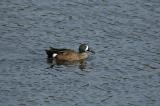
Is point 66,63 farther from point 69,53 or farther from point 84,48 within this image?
point 84,48

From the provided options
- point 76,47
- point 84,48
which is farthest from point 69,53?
point 76,47

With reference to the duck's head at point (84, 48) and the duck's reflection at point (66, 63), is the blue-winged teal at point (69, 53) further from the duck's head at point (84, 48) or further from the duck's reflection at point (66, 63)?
the duck's reflection at point (66, 63)

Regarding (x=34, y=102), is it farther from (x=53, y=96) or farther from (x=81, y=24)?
(x=81, y=24)

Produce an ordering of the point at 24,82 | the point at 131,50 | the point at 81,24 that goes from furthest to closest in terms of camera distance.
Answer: the point at 81,24, the point at 131,50, the point at 24,82

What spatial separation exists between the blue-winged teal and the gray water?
1.32 feet

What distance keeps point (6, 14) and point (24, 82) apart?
24.8 ft

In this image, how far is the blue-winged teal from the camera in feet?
104

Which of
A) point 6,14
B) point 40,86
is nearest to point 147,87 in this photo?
point 40,86

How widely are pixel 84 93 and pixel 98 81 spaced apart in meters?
1.39

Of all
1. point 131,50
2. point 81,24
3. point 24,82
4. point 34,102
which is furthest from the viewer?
point 81,24

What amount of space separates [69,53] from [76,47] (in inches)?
36.2

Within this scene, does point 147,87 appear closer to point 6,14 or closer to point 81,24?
point 81,24

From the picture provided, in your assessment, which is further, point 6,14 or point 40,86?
point 6,14

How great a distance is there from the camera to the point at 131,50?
3247 cm
